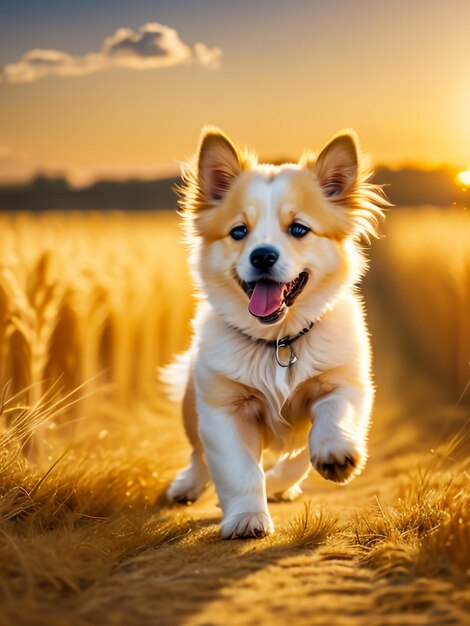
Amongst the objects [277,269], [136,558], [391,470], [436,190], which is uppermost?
[436,190]

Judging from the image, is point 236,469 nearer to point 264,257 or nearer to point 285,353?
point 285,353

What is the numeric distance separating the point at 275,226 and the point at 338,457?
116 cm

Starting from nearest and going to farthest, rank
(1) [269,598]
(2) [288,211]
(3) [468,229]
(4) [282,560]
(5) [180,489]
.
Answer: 1. (1) [269,598]
2. (4) [282,560]
3. (2) [288,211]
4. (5) [180,489]
5. (3) [468,229]

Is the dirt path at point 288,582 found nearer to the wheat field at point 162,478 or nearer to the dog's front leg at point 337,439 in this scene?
the wheat field at point 162,478

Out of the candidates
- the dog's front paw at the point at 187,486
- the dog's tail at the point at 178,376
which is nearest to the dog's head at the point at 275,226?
the dog's tail at the point at 178,376

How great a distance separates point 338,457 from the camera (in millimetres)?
3363

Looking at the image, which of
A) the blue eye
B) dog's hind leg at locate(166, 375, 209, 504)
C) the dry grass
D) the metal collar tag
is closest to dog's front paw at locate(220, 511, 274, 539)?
the metal collar tag

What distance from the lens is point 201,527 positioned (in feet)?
12.8

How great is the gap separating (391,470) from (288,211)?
2.68 m

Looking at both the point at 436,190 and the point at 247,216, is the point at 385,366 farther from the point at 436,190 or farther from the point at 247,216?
the point at 436,190

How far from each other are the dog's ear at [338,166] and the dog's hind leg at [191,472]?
1298 millimetres

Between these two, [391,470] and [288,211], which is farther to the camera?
[391,470]

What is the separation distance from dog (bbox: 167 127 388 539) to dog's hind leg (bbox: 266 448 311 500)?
8.1 inches

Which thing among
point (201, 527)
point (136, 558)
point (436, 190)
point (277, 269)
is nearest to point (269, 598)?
point (136, 558)
